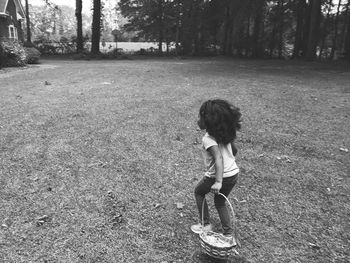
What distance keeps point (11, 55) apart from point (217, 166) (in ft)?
57.5

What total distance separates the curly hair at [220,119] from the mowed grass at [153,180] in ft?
3.75

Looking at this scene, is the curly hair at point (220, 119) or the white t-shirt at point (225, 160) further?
the white t-shirt at point (225, 160)

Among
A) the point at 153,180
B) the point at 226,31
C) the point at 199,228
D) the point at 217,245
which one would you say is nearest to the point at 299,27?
the point at 226,31

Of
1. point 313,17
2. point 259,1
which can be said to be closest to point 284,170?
point 313,17

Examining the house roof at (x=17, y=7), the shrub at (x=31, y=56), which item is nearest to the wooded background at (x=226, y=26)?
the house roof at (x=17, y=7)

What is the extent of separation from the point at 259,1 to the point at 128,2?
1775cm

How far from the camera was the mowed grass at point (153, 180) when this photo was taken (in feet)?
9.66

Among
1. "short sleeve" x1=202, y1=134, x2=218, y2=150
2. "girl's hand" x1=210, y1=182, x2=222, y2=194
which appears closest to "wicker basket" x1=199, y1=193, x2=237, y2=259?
"girl's hand" x1=210, y1=182, x2=222, y2=194

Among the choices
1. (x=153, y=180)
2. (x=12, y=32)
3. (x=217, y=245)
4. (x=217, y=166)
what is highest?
(x=12, y=32)

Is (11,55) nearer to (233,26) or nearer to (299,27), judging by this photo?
(233,26)

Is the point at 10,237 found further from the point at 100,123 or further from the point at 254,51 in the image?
the point at 254,51

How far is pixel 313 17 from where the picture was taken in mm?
20219

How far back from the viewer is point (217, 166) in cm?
252

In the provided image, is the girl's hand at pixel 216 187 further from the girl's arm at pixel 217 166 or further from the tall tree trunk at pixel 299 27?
the tall tree trunk at pixel 299 27
